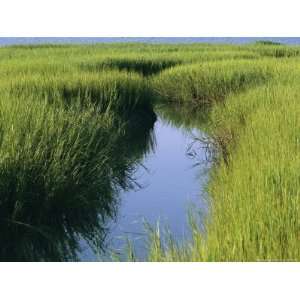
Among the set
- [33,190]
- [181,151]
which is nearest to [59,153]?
[33,190]

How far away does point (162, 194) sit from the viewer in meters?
7.25

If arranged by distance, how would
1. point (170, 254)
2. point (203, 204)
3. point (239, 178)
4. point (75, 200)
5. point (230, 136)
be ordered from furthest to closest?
point (230, 136), point (203, 204), point (75, 200), point (239, 178), point (170, 254)

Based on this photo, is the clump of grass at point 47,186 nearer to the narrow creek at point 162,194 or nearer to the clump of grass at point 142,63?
the narrow creek at point 162,194

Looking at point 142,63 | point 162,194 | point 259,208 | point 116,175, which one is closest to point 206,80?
point 142,63

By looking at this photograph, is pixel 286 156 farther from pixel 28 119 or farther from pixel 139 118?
→ pixel 139 118

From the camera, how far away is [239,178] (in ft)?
15.4

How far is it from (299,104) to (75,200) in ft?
9.12

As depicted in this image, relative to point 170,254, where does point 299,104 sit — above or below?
above

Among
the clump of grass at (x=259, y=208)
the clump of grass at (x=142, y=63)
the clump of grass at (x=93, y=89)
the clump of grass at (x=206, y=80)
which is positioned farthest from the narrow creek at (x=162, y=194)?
the clump of grass at (x=142, y=63)

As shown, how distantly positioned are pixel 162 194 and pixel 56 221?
1788 mm

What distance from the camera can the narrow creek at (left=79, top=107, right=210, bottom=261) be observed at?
5.70m

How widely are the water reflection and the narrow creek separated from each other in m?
0.14

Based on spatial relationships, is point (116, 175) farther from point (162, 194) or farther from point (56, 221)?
point (56, 221)

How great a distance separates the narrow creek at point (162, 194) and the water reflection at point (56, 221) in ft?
0.45
